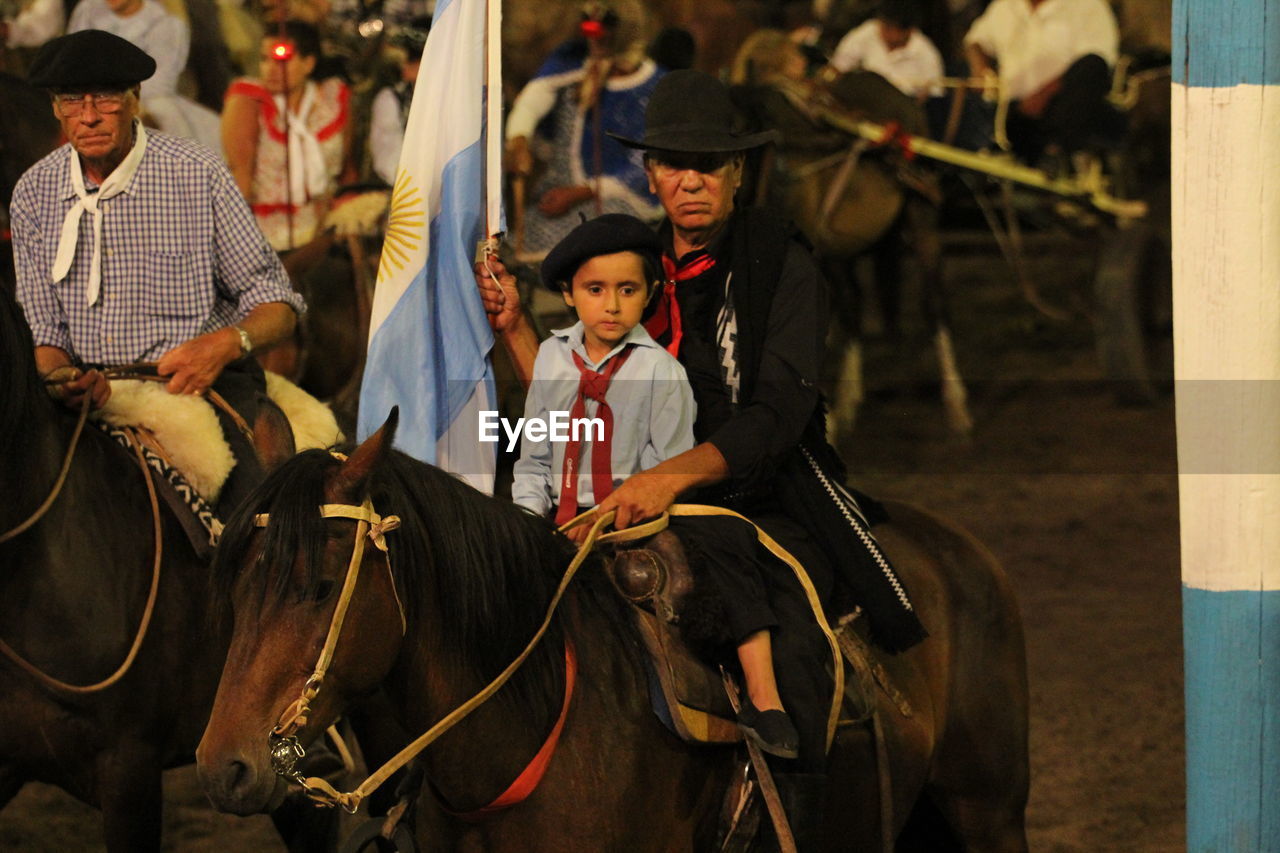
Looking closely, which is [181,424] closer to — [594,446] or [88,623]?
[88,623]

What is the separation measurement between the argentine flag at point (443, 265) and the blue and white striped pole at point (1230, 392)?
165 cm

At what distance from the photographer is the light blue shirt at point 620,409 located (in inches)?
143

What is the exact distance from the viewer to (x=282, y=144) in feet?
30.7

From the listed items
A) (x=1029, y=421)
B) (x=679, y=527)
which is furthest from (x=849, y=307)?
(x=679, y=527)

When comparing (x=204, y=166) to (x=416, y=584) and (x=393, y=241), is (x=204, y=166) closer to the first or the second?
(x=393, y=241)

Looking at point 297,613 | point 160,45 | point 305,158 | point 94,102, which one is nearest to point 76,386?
point 94,102

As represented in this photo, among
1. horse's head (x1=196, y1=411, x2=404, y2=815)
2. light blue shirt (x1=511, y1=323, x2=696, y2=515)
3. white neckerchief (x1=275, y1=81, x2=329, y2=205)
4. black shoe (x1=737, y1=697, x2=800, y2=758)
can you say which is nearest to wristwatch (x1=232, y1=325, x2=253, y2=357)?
light blue shirt (x1=511, y1=323, x2=696, y2=515)

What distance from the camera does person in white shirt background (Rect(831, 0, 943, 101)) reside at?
12.9 m

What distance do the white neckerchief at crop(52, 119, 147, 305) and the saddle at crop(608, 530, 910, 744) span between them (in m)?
2.01

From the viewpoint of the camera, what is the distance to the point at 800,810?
3.57 metres

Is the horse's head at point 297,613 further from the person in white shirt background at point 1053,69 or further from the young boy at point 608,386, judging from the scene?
the person in white shirt background at point 1053,69

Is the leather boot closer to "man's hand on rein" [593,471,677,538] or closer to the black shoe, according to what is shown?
the black shoe

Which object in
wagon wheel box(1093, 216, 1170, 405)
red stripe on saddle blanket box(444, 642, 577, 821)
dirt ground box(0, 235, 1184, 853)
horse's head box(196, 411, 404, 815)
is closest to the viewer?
horse's head box(196, 411, 404, 815)

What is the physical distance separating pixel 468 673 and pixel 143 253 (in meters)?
2.09
